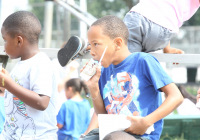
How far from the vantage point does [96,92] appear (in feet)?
8.63

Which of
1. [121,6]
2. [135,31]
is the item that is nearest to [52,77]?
[135,31]

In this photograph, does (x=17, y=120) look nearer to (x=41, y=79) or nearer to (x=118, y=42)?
(x=41, y=79)

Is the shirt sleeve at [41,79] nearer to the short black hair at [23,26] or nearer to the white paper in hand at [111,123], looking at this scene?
the short black hair at [23,26]

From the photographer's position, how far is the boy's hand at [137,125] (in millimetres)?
2299

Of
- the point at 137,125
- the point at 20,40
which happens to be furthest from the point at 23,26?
the point at 137,125

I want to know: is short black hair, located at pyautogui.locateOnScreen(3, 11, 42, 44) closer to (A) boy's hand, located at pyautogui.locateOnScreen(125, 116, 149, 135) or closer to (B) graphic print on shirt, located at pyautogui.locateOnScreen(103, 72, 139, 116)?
(B) graphic print on shirt, located at pyautogui.locateOnScreen(103, 72, 139, 116)

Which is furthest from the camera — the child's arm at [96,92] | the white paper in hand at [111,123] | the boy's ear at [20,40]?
the boy's ear at [20,40]

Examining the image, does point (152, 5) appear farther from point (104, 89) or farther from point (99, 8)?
point (99, 8)

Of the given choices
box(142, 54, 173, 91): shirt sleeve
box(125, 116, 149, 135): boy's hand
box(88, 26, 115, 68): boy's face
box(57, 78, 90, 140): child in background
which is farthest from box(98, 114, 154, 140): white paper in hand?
box(57, 78, 90, 140): child in background

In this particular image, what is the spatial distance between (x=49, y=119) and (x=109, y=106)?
44cm

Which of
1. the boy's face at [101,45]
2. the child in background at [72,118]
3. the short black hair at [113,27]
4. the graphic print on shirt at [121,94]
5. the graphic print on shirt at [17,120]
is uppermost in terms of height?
the short black hair at [113,27]

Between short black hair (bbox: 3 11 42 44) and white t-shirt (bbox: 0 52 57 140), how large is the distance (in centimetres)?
17

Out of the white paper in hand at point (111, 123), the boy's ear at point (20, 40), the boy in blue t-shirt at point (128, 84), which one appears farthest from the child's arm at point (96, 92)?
the boy's ear at point (20, 40)

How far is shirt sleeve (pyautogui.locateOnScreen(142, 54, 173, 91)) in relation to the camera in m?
2.42
